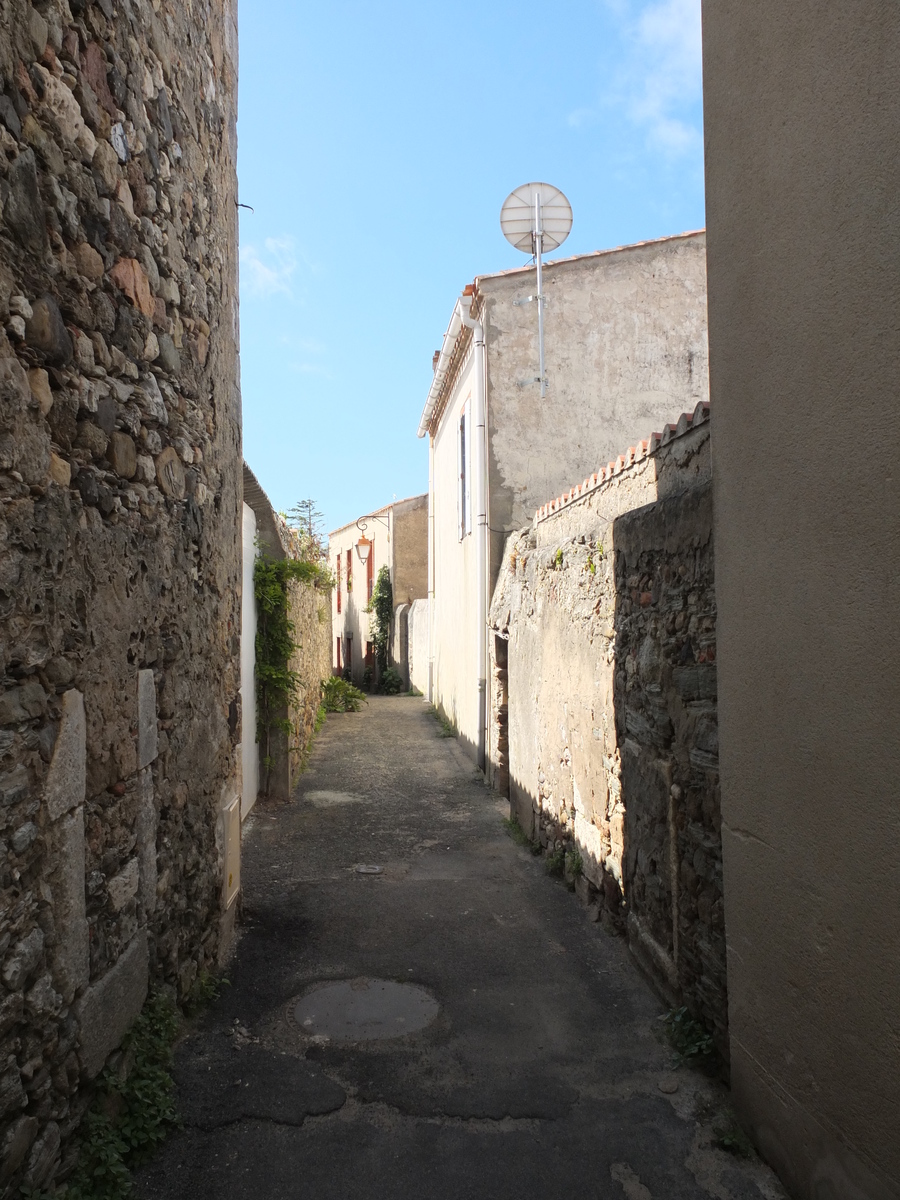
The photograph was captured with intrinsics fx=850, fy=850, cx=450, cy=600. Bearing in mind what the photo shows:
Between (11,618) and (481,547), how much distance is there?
26.6 feet

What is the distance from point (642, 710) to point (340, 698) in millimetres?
13126

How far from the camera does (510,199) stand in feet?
33.2

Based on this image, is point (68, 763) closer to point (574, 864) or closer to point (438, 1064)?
point (438, 1064)

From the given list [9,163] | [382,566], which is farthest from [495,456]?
[382,566]

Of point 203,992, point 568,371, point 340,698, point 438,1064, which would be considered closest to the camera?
point 438,1064

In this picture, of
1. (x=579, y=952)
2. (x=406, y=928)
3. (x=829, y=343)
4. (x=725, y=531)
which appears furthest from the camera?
(x=406, y=928)

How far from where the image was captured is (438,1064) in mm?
3553

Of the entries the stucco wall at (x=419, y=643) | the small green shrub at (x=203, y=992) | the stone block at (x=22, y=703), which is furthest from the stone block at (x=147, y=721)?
the stucco wall at (x=419, y=643)

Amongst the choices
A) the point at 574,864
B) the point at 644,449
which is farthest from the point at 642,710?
the point at 574,864

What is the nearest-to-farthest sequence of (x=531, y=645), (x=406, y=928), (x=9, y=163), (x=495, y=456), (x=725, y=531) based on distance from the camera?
1. (x=9, y=163)
2. (x=725, y=531)
3. (x=406, y=928)
4. (x=531, y=645)
5. (x=495, y=456)

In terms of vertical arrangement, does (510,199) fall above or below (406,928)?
above

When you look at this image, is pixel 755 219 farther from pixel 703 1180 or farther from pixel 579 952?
pixel 579 952

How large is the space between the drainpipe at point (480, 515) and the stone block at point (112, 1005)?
282 inches

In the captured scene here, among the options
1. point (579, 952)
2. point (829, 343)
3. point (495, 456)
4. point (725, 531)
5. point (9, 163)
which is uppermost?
point (495, 456)
